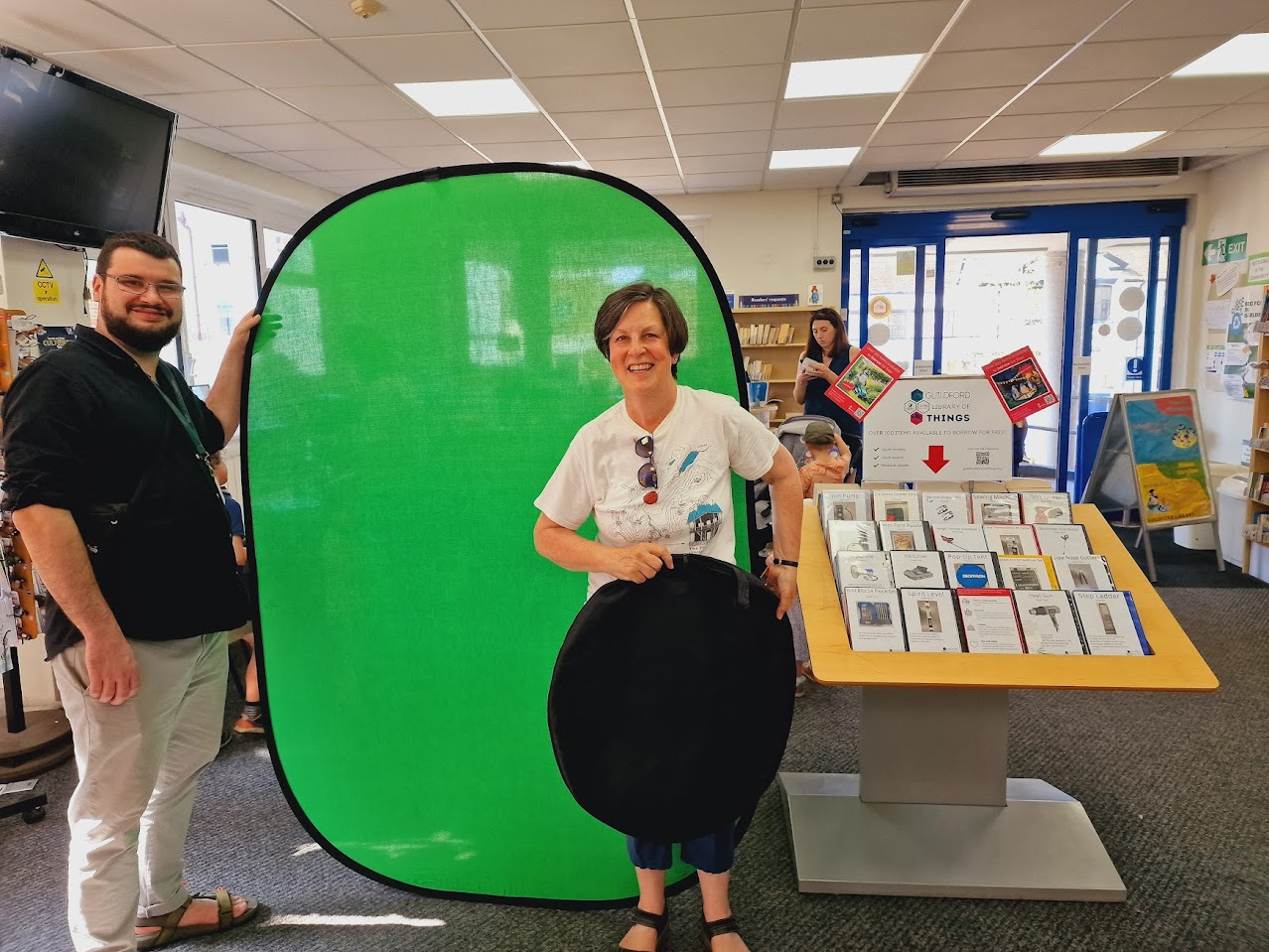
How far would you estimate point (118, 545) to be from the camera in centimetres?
157

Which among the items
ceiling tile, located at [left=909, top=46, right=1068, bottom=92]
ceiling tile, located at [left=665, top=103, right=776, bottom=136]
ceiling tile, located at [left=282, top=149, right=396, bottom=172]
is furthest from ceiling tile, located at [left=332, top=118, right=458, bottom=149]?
ceiling tile, located at [left=909, top=46, right=1068, bottom=92]

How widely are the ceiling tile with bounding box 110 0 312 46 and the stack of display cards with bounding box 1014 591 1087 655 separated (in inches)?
143

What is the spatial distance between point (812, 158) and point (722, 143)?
954 millimetres

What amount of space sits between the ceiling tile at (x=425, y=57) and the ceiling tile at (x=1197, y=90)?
152 inches

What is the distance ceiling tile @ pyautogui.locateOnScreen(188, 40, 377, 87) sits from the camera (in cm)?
372

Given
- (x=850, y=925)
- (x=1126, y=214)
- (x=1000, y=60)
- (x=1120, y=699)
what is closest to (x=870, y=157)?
(x=1000, y=60)

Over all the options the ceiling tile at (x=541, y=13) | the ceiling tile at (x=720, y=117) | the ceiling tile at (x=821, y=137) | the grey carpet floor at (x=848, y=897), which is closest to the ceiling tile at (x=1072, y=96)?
the ceiling tile at (x=821, y=137)

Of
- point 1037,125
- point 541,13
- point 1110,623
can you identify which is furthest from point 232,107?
point 1037,125

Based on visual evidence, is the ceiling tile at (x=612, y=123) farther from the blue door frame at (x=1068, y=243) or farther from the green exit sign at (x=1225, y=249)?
the green exit sign at (x=1225, y=249)

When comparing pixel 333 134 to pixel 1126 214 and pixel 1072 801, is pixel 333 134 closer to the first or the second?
pixel 1072 801

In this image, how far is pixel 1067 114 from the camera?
5.16m

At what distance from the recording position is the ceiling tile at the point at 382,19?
333 cm

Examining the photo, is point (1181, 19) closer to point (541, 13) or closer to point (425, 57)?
point (541, 13)

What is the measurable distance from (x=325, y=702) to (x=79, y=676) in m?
0.53
